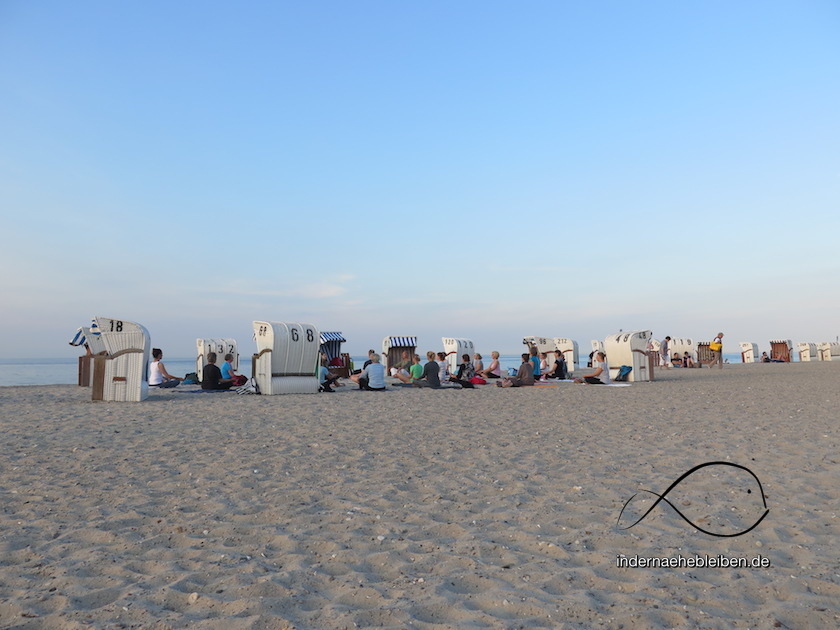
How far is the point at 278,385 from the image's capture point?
51.0ft

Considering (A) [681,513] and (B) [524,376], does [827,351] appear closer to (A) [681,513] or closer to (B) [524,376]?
(B) [524,376]

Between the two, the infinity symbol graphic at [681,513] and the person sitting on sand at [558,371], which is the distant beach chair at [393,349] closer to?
the person sitting on sand at [558,371]

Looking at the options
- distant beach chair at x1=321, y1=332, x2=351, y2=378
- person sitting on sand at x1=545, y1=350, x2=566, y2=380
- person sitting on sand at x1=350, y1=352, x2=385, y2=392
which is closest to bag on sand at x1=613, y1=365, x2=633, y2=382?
person sitting on sand at x1=545, y1=350, x2=566, y2=380

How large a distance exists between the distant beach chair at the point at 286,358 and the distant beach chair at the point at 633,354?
10.4 metres

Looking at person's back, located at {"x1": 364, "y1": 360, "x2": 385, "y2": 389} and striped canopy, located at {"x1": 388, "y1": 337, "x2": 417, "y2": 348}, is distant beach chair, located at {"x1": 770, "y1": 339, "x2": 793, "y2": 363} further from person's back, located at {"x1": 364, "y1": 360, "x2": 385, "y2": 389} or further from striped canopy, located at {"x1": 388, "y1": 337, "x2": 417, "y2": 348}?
person's back, located at {"x1": 364, "y1": 360, "x2": 385, "y2": 389}

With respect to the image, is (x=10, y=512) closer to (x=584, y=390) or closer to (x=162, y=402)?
(x=162, y=402)

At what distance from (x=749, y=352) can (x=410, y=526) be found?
45310mm

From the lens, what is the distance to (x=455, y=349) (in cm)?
2547

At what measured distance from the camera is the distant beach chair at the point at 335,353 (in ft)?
82.6

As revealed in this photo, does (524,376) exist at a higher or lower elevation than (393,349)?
lower

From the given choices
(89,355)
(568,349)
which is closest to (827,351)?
(568,349)

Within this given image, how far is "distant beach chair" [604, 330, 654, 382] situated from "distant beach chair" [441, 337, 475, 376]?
6073 millimetres

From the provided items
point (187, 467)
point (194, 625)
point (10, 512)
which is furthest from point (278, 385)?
point (194, 625)

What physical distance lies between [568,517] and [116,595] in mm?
3069
